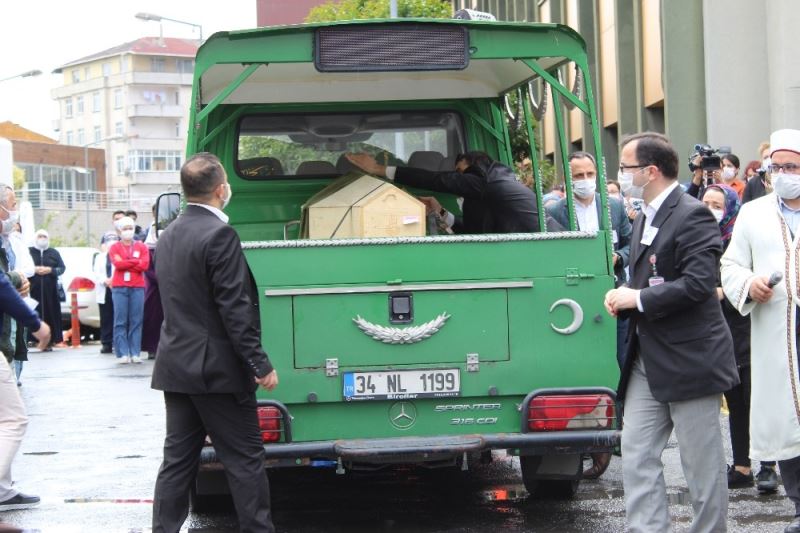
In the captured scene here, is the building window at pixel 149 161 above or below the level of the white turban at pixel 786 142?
above

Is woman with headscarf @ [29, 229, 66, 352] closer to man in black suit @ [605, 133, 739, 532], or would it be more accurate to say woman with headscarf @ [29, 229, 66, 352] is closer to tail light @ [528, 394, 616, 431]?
tail light @ [528, 394, 616, 431]

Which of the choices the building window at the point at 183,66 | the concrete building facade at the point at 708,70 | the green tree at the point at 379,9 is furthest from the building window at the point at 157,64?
the concrete building facade at the point at 708,70

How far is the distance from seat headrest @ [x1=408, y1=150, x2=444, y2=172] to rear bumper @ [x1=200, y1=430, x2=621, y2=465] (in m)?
3.11

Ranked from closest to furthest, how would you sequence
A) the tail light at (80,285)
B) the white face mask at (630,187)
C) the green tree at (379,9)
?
the white face mask at (630,187) → the tail light at (80,285) → the green tree at (379,9)

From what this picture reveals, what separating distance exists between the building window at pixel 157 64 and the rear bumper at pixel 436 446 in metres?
128

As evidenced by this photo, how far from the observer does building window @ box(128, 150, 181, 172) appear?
125312 mm

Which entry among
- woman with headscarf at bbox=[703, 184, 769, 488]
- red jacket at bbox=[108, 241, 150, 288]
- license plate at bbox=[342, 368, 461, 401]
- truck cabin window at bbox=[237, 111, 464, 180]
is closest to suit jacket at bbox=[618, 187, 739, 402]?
license plate at bbox=[342, 368, 461, 401]

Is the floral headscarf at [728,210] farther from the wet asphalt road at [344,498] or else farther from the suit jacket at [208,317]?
the suit jacket at [208,317]

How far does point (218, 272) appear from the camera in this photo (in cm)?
624

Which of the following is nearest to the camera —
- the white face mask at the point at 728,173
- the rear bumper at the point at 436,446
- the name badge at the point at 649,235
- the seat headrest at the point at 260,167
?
the name badge at the point at 649,235

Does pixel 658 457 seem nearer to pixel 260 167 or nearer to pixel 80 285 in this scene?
pixel 260 167

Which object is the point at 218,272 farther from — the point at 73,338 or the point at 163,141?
the point at 163,141

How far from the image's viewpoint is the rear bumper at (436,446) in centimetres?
696

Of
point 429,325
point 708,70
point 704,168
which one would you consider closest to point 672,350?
point 429,325
